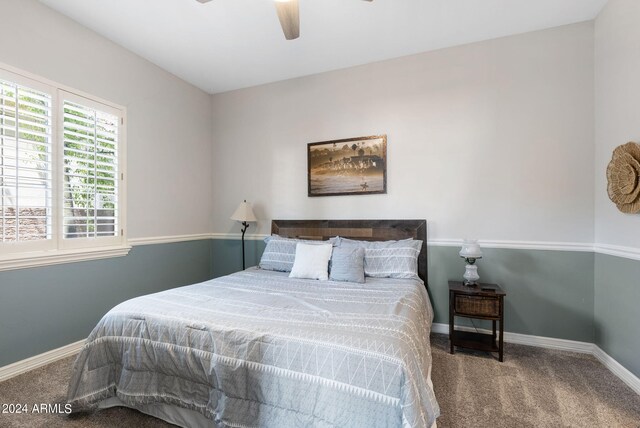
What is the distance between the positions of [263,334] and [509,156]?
2.84m

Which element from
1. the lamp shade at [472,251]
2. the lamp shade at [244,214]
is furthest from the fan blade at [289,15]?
the lamp shade at [472,251]

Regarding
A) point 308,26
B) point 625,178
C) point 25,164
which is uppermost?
point 308,26

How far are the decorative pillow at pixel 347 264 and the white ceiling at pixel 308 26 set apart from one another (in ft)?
7.05

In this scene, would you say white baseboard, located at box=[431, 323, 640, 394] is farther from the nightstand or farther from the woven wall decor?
the woven wall decor

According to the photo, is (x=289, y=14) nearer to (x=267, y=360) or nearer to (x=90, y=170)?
(x=267, y=360)

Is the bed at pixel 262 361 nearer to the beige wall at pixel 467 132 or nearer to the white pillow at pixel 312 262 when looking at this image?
the white pillow at pixel 312 262

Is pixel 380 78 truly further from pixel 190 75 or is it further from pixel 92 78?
pixel 92 78

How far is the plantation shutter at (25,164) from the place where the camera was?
2.12 meters

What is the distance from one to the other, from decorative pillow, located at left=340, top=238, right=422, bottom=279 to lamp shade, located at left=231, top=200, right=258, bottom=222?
144 cm

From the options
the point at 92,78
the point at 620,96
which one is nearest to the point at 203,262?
the point at 92,78

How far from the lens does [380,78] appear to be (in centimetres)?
326

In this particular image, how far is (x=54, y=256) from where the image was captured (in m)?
2.38

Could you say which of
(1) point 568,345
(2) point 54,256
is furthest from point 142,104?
(1) point 568,345

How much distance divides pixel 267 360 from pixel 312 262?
140 cm
